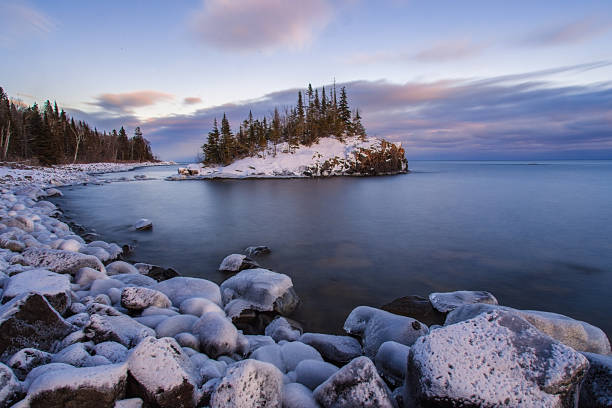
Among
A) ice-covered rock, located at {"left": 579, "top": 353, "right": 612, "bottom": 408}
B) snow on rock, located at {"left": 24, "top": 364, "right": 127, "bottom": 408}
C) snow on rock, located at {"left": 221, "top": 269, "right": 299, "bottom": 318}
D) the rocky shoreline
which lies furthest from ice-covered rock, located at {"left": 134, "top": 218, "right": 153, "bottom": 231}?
ice-covered rock, located at {"left": 579, "top": 353, "right": 612, "bottom": 408}

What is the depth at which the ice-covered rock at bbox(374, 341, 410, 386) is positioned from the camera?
310 centimetres

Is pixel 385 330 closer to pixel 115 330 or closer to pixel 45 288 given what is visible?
pixel 115 330

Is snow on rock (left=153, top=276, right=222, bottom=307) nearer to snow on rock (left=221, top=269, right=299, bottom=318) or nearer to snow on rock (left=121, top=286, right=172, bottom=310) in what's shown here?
snow on rock (left=221, top=269, right=299, bottom=318)

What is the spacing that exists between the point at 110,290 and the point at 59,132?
77.7m

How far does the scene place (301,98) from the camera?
7650 cm

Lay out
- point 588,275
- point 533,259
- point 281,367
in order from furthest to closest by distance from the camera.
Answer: point 533,259 → point 588,275 → point 281,367

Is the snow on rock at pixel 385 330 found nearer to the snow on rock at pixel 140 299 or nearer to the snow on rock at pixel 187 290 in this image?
the snow on rock at pixel 187 290

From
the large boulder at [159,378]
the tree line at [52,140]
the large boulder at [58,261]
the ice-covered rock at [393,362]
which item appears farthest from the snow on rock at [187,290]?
the tree line at [52,140]

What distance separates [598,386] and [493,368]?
97 cm

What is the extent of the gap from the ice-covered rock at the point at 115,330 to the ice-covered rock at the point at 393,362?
103 inches

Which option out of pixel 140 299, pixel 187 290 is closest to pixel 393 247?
pixel 187 290

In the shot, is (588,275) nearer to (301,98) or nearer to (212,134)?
(212,134)

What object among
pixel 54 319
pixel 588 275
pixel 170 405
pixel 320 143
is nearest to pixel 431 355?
pixel 170 405

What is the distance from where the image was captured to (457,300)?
213 inches
